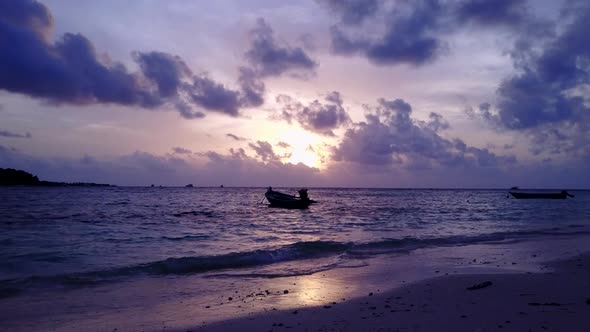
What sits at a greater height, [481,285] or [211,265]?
[481,285]

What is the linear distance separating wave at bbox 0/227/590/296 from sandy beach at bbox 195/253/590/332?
Result: 7151mm

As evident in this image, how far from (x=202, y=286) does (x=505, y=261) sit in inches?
437

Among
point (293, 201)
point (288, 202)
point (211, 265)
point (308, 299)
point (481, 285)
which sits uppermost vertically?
point (293, 201)

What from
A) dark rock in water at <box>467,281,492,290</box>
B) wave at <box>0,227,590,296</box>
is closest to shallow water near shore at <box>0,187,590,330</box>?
wave at <box>0,227,590,296</box>

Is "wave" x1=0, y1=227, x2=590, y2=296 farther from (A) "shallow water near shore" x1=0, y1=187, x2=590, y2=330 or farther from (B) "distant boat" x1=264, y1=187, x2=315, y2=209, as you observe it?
(B) "distant boat" x1=264, y1=187, x2=315, y2=209

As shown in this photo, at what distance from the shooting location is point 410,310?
8602 mm

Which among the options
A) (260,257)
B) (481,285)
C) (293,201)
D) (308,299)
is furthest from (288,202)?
(308,299)

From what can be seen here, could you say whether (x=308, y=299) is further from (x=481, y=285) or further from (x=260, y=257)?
(x=260, y=257)

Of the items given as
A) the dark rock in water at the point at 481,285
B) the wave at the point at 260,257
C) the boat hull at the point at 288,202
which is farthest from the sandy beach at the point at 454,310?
the boat hull at the point at 288,202

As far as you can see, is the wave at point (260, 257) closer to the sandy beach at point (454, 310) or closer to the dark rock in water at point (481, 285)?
the sandy beach at point (454, 310)

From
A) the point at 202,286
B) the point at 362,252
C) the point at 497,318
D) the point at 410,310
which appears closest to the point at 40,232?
the point at 202,286

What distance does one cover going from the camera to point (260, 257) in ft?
58.1

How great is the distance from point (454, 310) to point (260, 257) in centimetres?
1043

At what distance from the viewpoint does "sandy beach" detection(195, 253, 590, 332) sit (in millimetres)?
7430
